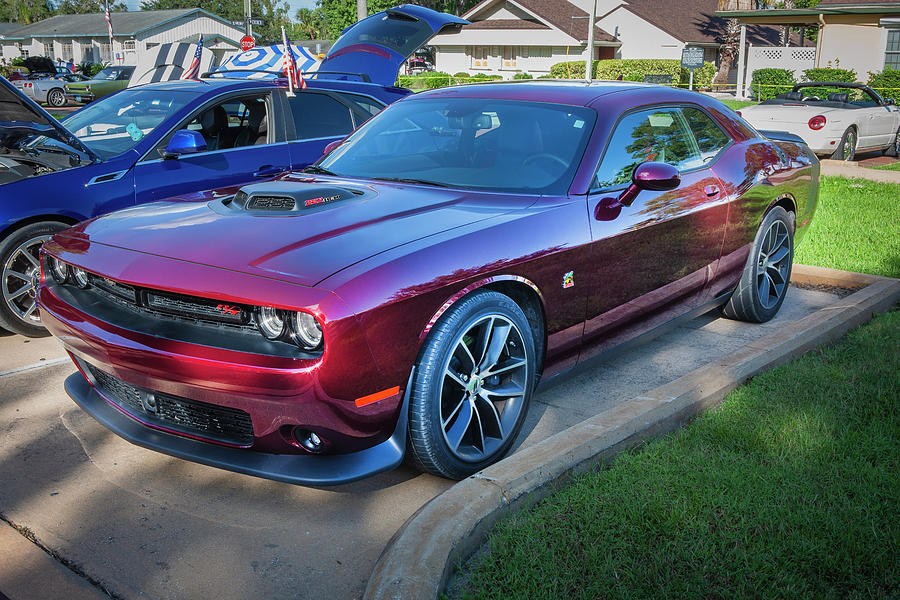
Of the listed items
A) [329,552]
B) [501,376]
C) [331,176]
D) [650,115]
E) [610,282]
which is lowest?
[329,552]

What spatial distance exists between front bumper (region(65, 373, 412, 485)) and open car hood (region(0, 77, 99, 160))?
288 centimetres

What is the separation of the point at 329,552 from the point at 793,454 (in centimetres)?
188

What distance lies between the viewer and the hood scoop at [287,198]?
11.2 ft

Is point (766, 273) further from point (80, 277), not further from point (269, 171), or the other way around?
point (80, 277)

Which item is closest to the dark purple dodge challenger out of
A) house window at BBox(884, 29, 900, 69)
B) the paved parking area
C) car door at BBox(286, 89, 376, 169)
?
the paved parking area

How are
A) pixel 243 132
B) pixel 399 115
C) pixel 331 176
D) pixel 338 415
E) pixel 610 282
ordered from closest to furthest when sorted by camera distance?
pixel 338 415
pixel 610 282
pixel 331 176
pixel 399 115
pixel 243 132

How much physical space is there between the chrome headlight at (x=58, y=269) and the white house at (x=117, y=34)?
5675 centimetres

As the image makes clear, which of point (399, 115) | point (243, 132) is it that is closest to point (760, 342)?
point (399, 115)

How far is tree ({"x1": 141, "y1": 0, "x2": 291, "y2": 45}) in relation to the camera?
98.3 meters

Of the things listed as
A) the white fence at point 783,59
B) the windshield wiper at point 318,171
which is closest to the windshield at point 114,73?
the white fence at point 783,59

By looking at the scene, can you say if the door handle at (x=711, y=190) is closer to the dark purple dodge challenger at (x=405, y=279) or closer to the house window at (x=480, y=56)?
the dark purple dodge challenger at (x=405, y=279)

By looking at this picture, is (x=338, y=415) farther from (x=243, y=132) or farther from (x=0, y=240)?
(x=243, y=132)

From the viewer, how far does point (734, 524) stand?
2.69 meters

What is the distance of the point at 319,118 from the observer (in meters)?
6.53
